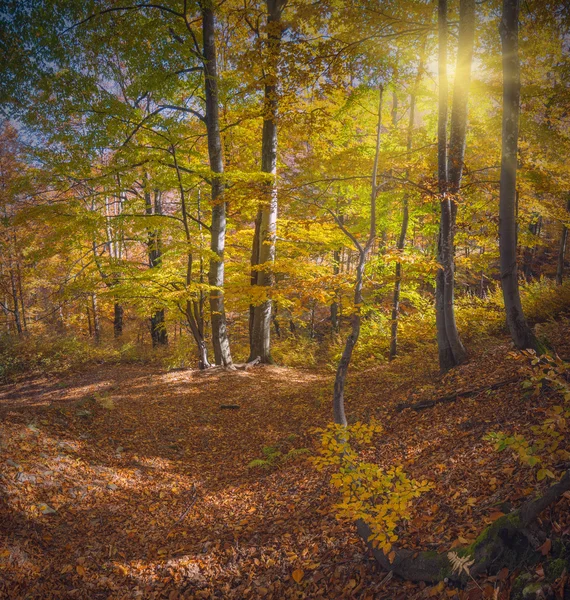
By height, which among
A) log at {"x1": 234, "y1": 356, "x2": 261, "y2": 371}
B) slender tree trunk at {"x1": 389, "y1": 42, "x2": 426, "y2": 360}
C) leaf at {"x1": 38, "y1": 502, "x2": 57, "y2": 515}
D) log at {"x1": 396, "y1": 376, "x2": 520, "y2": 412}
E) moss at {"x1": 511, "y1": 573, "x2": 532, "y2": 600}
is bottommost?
log at {"x1": 234, "y1": 356, "x2": 261, "y2": 371}

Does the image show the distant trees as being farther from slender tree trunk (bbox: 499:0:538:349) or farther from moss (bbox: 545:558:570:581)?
moss (bbox: 545:558:570:581)

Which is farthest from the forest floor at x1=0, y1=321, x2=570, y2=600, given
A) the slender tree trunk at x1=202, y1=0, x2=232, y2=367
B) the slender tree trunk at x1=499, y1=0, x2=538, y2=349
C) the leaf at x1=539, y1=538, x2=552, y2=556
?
the slender tree trunk at x1=202, y1=0, x2=232, y2=367

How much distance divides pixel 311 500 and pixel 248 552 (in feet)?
3.48

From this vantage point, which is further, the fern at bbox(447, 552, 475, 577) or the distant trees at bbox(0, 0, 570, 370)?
the distant trees at bbox(0, 0, 570, 370)

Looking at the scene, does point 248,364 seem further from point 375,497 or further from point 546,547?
point 546,547

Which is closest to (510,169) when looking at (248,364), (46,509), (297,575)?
(297,575)

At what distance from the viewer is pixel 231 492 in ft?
17.0

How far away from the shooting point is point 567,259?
1942 centimetres

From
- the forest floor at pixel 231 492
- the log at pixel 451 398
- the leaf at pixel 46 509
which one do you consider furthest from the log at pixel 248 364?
the leaf at pixel 46 509

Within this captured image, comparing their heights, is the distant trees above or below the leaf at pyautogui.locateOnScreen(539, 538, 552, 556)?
above

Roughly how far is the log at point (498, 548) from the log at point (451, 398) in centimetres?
325

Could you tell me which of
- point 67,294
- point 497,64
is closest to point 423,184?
point 497,64

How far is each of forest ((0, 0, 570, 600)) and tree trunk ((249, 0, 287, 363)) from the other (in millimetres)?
111

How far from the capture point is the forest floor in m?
3.25
